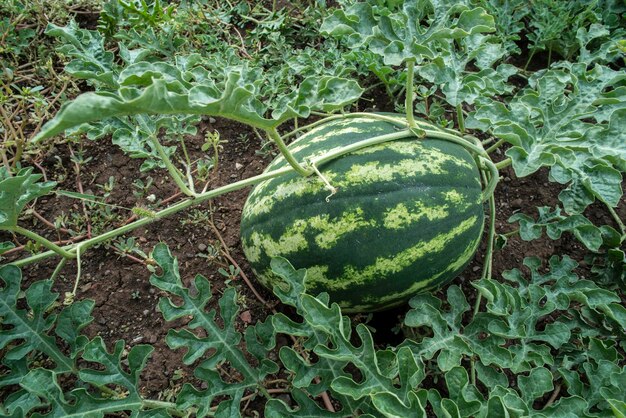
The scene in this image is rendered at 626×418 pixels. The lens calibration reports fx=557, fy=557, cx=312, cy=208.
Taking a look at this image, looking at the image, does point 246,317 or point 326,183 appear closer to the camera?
point 326,183

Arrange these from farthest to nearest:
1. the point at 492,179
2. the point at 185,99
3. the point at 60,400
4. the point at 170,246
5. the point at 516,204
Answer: the point at 516,204 < the point at 170,246 < the point at 492,179 < the point at 60,400 < the point at 185,99

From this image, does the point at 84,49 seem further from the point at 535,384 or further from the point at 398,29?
the point at 535,384

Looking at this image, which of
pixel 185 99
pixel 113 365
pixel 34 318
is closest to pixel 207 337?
pixel 113 365

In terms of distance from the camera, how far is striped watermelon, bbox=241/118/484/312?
1745mm

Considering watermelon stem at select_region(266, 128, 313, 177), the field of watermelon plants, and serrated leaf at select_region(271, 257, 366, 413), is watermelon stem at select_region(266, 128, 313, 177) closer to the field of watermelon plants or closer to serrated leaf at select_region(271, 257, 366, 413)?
the field of watermelon plants

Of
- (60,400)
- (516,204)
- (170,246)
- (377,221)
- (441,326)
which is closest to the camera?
(60,400)

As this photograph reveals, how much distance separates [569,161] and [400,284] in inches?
25.1

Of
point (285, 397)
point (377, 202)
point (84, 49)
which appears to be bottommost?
point (285, 397)

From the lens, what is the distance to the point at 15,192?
1688 mm

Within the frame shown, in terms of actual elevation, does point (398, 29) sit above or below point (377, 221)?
above

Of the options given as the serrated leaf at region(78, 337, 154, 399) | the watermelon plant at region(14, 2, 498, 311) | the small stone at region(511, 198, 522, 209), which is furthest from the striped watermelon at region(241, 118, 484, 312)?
the small stone at region(511, 198, 522, 209)

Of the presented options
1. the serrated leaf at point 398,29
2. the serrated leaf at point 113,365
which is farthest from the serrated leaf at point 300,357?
the serrated leaf at point 398,29

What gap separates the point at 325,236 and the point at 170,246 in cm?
88

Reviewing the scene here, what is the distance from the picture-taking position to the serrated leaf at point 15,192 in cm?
163
